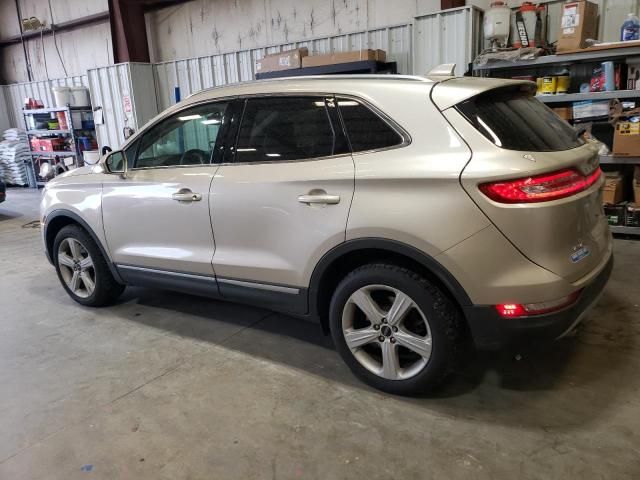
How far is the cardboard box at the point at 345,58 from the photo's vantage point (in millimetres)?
5953

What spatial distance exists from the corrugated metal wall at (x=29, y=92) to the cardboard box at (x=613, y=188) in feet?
33.7

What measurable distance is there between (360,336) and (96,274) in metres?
2.30

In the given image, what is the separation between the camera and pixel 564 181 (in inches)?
82.1

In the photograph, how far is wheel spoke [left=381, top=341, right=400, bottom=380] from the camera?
2.42m

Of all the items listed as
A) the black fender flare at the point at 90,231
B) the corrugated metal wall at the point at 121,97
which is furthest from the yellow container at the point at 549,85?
the corrugated metal wall at the point at 121,97

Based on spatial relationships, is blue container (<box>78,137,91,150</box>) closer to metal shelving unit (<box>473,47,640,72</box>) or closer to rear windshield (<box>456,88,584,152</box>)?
metal shelving unit (<box>473,47,640,72</box>)

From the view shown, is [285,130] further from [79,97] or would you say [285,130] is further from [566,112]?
[79,97]

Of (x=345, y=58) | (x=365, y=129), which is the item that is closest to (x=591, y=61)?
(x=345, y=58)

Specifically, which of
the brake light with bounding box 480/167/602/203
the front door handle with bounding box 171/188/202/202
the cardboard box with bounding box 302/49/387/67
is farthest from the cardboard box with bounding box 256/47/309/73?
the brake light with bounding box 480/167/602/203

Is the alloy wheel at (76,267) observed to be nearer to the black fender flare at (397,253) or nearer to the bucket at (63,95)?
the black fender flare at (397,253)

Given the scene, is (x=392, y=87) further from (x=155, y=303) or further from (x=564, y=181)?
(x=155, y=303)

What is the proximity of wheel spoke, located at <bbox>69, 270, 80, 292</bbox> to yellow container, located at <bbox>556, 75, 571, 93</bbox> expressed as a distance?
4.97m

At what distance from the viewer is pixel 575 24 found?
4820 millimetres

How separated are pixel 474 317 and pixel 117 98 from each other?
29.8 ft
